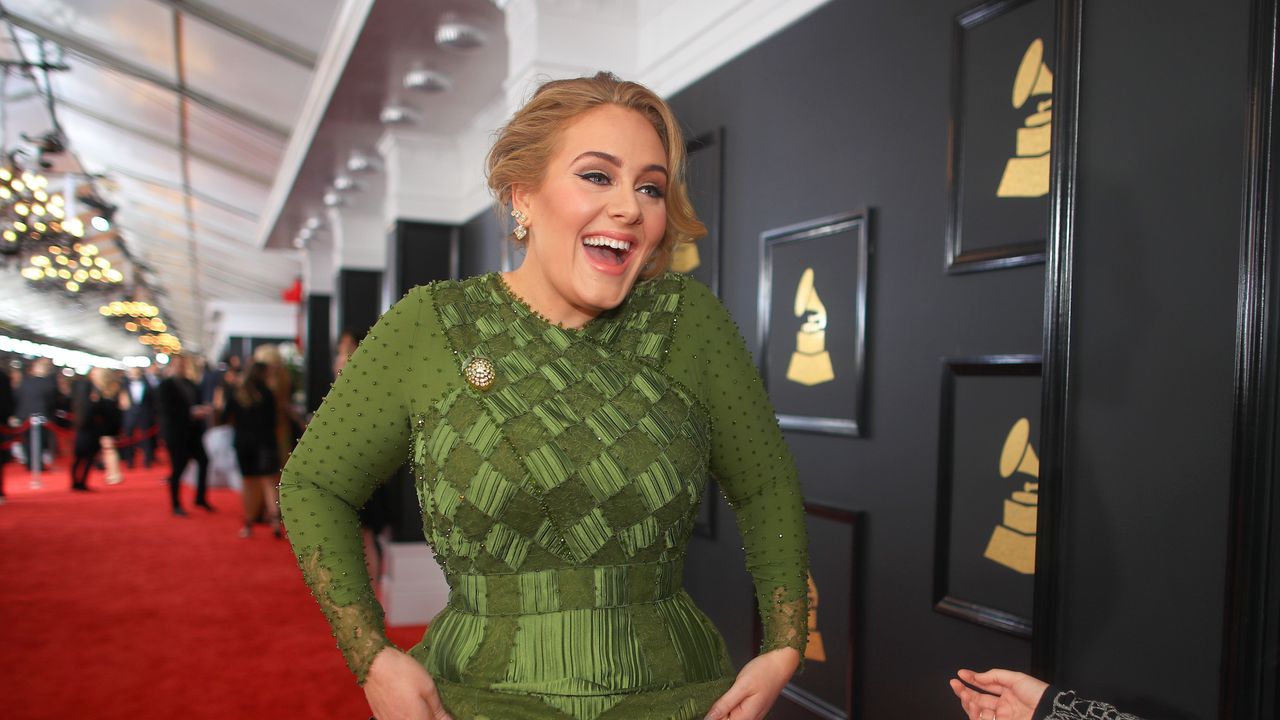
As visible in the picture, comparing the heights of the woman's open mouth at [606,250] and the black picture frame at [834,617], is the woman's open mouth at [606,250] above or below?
above

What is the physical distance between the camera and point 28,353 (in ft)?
85.4

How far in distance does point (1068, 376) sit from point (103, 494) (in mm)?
12302

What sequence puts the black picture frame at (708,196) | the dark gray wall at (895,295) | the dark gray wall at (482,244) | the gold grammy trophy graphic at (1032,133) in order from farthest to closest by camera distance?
the dark gray wall at (482,244) < the black picture frame at (708,196) < the dark gray wall at (895,295) < the gold grammy trophy graphic at (1032,133)

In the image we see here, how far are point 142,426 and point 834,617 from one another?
49.0 ft

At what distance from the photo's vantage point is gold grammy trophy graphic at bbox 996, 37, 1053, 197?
1.80 meters

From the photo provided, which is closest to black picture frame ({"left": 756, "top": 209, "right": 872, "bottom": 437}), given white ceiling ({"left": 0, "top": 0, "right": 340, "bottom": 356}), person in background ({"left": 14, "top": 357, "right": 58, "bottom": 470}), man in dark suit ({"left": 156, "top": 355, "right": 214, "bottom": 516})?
white ceiling ({"left": 0, "top": 0, "right": 340, "bottom": 356})

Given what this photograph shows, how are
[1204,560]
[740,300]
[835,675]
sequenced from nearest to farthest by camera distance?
[1204,560] → [835,675] → [740,300]

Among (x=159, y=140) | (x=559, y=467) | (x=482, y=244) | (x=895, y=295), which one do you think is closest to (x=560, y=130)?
(x=559, y=467)

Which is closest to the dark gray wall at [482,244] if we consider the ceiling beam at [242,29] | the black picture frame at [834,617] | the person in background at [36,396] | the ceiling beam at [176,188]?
the ceiling beam at [242,29]

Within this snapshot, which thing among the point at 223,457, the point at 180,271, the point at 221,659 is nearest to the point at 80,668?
the point at 221,659

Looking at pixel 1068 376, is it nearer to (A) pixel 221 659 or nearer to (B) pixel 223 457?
(A) pixel 221 659

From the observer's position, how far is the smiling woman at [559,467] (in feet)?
4.01

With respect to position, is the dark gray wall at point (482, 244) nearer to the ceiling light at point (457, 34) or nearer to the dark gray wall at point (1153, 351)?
the ceiling light at point (457, 34)

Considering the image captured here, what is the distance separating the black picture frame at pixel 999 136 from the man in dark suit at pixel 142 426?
571 inches
